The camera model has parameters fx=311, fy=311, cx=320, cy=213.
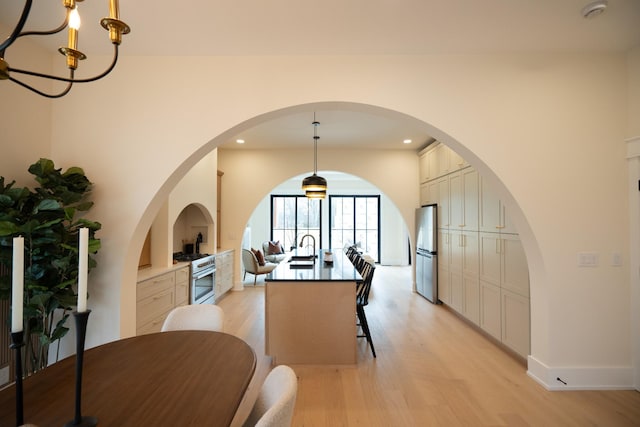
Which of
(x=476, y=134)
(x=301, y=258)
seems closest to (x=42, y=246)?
(x=301, y=258)

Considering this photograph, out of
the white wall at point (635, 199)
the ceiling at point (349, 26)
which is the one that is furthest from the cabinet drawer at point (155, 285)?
the white wall at point (635, 199)

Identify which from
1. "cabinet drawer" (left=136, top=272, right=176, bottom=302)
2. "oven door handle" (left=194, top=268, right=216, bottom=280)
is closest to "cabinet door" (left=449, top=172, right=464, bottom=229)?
"oven door handle" (left=194, top=268, right=216, bottom=280)

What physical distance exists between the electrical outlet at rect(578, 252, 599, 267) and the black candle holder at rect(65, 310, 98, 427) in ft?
10.8

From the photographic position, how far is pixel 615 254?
101 inches

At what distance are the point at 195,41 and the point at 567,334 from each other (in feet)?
12.6

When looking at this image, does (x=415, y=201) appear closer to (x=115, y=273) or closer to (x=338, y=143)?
(x=338, y=143)

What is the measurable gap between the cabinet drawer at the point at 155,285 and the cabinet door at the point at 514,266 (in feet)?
12.4

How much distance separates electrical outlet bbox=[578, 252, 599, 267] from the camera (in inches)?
101

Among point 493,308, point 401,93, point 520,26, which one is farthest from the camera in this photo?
point 493,308

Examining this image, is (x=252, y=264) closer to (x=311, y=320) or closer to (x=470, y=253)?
(x=311, y=320)

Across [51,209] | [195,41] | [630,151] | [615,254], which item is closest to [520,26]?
[630,151]

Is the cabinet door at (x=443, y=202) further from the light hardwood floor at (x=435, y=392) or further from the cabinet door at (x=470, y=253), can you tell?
the light hardwood floor at (x=435, y=392)

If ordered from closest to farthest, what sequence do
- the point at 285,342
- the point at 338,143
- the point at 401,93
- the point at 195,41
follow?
the point at 195,41 → the point at 401,93 → the point at 285,342 → the point at 338,143

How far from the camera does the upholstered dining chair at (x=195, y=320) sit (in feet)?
6.63
